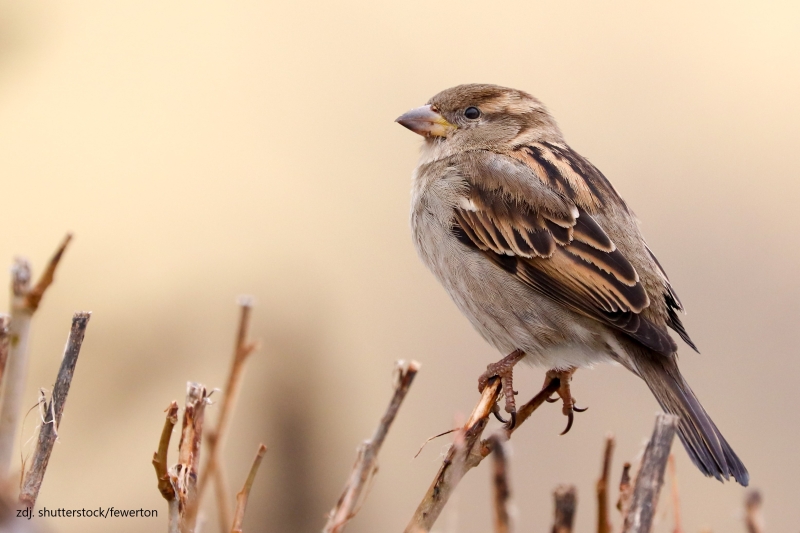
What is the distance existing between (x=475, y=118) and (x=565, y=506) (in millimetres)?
3086

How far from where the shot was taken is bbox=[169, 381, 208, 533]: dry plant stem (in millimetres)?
1487

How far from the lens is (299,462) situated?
343cm

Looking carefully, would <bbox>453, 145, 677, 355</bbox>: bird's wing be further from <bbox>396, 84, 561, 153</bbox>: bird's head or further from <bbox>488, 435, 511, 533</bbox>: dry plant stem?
<bbox>488, 435, 511, 533</bbox>: dry plant stem

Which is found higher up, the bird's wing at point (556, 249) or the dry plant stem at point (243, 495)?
the bird's wing at point (556, 249)

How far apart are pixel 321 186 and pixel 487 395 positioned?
15.5ft

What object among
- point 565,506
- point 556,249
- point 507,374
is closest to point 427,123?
point 556,249

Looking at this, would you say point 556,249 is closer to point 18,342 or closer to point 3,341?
point 3,341

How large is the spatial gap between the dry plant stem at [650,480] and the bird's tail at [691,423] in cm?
147

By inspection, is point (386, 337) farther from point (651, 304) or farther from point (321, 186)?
point (651, 304)

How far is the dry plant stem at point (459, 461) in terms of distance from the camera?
149cm

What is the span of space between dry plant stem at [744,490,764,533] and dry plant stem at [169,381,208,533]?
821 mm

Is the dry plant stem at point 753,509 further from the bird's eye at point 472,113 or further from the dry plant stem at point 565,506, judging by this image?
the bird's eye at point 472,113

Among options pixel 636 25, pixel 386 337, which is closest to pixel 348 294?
pixel 386 337

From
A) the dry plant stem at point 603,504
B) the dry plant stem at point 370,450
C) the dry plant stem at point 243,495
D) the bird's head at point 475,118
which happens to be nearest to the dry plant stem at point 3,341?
the dry plant stem at point 243,495
